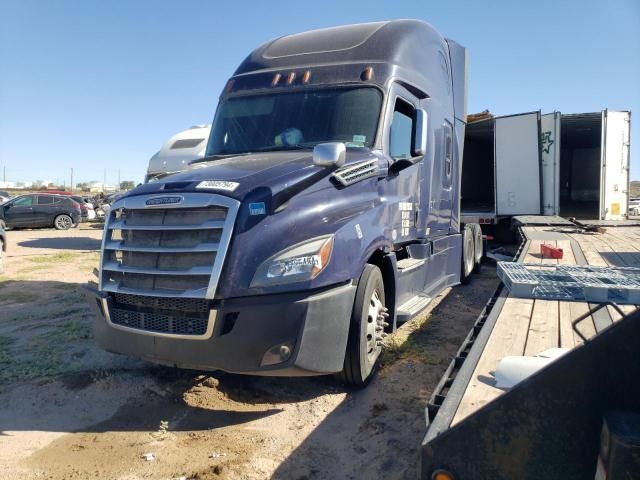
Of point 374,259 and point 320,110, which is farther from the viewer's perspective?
point 320,110

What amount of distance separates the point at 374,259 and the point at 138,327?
212 centimetres

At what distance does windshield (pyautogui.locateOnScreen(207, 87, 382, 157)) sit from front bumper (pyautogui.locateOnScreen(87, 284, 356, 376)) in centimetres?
179

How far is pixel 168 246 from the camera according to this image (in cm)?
359

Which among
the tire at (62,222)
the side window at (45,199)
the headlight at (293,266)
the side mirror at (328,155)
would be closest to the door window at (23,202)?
the side window at (45,199)

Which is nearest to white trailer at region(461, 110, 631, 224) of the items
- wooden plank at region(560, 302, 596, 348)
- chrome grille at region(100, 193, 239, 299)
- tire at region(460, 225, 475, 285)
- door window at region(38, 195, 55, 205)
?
tire at region(460, 225, 475, 285)

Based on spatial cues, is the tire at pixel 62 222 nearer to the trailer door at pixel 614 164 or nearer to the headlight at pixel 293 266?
the trailer door at pixel 614 164

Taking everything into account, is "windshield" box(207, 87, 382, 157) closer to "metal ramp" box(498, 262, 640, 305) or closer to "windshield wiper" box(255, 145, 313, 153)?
"windshield wiper" box(255, 145, 313, 153)

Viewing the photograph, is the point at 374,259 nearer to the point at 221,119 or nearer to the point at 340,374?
the point at 340,374

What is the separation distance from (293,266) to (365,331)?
3.28ft

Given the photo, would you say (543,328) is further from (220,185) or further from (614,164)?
(614,164)

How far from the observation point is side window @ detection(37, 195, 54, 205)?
21562 mm

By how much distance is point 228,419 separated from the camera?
381cm

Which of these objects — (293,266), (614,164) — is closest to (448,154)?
(293,266)

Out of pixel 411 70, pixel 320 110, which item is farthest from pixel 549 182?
pixel 320 110
